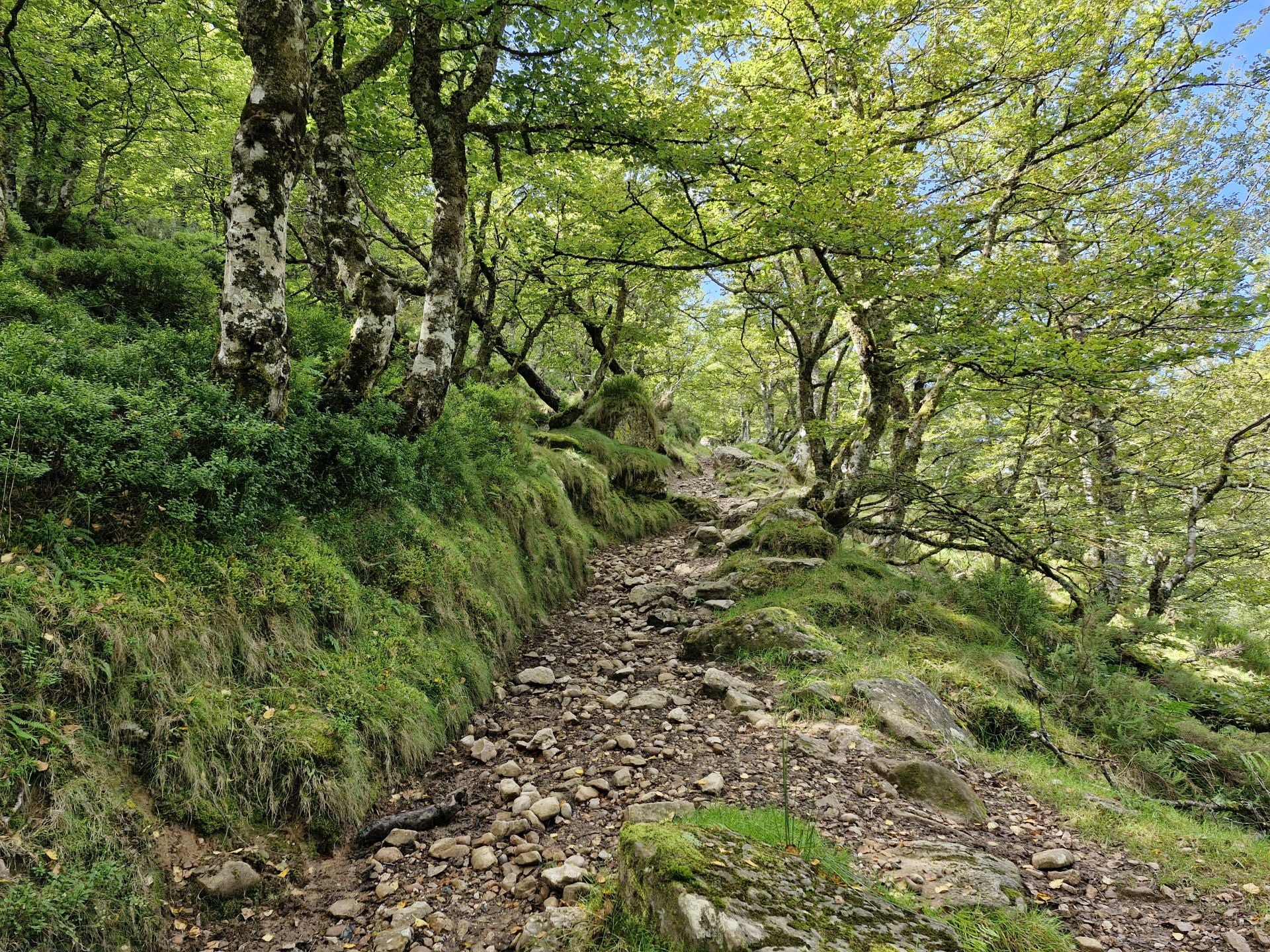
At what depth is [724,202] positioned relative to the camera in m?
9.87

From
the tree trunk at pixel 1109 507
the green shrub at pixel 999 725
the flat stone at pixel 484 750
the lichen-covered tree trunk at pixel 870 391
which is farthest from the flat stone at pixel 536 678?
the tree trunk at pixel 1109 507

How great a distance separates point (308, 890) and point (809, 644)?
237 inches

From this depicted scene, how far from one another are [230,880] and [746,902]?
3192mm

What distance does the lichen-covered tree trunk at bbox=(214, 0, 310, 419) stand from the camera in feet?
17.8

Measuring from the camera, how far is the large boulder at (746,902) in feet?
8.59

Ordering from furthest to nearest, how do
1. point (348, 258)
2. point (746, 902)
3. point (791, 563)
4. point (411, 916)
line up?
point (791, 563) < point (348, 258) < point (411, 916) < point (746, 902)

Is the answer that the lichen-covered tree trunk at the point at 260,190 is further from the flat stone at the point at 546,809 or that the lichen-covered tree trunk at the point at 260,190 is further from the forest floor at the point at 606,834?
the flat stone at the point at 546,809

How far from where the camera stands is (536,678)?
23.5 feet

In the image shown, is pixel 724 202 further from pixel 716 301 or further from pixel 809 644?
pixel 716 301

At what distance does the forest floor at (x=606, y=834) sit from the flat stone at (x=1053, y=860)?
0.06m

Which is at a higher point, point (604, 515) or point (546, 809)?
point (604, 515)

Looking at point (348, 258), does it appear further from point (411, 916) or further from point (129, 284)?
point (411, 916)

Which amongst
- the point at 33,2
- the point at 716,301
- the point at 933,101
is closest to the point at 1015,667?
the point at 933,101

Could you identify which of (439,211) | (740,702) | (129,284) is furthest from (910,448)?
(129,284)
